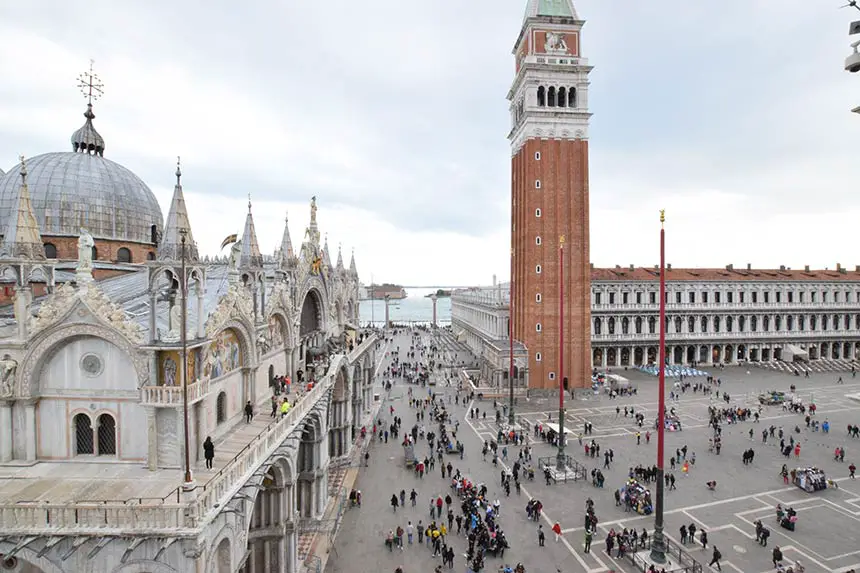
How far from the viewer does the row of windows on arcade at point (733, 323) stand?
61000mm

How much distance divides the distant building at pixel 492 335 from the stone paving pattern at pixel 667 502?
872 cm

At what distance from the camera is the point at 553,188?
49969 mm

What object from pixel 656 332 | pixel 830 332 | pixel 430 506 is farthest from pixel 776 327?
pixel 430 506

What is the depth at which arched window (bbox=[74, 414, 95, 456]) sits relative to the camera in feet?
49.5

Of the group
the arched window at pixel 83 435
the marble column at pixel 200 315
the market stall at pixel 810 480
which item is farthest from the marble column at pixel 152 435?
the market stall at pixel 810 480

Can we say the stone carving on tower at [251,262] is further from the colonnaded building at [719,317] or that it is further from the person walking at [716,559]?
the colonnaded building at [719,317]

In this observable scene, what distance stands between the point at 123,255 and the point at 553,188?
37.8 m

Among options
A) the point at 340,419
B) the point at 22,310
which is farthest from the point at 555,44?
the point at 22,310

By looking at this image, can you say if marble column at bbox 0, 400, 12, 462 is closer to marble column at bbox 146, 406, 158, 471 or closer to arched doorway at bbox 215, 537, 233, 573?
marble column at bbox 146, 406, 158, 471

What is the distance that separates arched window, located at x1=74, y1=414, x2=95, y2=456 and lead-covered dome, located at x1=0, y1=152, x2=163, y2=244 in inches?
546

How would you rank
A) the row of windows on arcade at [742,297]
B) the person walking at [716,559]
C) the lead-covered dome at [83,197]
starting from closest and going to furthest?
the person walking at [716,559], the lead-covered dome at [83,197], the row of windows on arcade at [742,297]

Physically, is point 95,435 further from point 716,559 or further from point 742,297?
point 742,297

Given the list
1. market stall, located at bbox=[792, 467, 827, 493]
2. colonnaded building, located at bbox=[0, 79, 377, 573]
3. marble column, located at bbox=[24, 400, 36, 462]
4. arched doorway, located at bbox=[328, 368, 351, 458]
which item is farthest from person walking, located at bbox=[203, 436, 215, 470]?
market stall, located at bbox=[792, 467, 827, 493]

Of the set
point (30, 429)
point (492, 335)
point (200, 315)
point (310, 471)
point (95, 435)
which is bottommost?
point (310, 471)
